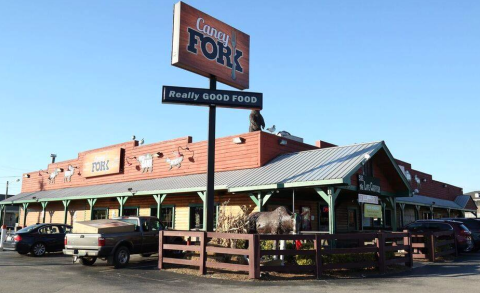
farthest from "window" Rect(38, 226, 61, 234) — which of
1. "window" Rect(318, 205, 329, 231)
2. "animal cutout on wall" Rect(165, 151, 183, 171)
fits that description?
"window" Rect(318, 205, 329, 231)

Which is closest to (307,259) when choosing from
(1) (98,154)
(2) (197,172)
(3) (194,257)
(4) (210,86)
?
(3) (194,257)

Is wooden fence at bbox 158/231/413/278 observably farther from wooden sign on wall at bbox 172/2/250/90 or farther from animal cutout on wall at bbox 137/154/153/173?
animal cutout on wall at bbox 137/154/153/173

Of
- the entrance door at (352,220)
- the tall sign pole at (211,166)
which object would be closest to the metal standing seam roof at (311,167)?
the tall sign pole at (211,166)

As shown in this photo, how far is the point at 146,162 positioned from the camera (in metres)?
26.6

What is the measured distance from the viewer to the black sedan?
58.1 ft

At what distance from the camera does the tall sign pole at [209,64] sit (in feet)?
50.0

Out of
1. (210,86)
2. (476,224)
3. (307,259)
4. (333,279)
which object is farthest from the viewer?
(476,224)

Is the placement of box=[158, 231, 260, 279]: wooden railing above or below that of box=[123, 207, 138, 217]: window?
below

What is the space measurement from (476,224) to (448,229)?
3328 mm

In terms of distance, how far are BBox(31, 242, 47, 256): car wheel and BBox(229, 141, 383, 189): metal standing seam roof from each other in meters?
8.77

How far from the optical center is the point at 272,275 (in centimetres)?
1148

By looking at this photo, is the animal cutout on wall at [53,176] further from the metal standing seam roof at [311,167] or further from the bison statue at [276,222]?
the bison statue at [276,222]

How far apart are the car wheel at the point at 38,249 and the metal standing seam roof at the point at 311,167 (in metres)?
8.77

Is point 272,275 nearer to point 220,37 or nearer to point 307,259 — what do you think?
point 307,259
